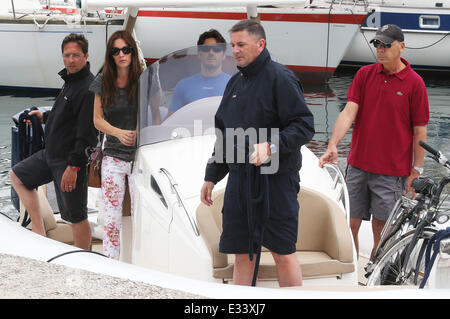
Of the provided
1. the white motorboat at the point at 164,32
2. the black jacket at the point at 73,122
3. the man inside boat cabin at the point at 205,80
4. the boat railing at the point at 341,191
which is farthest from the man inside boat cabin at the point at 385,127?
the white motorboat at the point at 164,32

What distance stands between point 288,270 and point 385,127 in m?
1.45

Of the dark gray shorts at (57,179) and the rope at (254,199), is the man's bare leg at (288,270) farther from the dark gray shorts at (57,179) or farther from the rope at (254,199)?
the dark gray shorts at (57,179)

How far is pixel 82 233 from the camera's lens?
4.66 metres

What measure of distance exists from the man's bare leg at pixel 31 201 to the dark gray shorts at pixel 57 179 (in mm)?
40

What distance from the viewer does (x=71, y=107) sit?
14.5 ft

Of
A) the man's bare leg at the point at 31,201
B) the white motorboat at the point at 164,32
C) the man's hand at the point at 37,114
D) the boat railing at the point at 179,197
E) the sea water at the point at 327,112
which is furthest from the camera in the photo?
the white motorboat at the point at 164,32

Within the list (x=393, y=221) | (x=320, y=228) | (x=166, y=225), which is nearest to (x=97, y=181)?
(x=166, y=225)

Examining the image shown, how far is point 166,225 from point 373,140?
58.0 inches

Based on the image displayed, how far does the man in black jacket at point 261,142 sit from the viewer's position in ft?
10.0

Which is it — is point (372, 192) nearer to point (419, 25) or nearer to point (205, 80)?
point (205, 80)

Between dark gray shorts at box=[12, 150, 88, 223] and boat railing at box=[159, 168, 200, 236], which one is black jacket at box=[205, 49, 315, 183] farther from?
dark gray shorts at box=[12, 150, 88, 223]

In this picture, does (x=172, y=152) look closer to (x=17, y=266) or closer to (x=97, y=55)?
(x=17, y=266)
